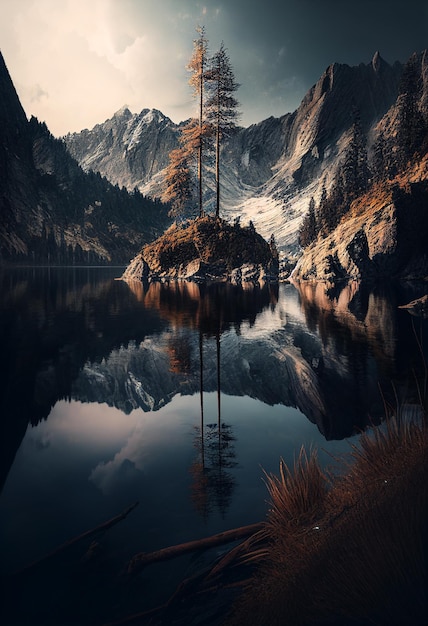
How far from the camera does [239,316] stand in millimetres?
21500

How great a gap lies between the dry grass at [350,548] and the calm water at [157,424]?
2.45 feet

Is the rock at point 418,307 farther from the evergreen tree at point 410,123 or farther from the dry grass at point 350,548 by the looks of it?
the evergreen tree at point 410,123

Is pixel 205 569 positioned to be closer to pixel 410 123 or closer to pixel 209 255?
pixel 209 255

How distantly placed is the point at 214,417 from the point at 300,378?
3.37 m

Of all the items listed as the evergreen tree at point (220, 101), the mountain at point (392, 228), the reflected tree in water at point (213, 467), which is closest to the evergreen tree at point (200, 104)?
the evergreen tree at point (220, 101)

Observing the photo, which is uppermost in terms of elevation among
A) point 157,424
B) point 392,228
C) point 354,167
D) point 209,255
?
point 354,167

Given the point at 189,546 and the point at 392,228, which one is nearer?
the point at 189,546

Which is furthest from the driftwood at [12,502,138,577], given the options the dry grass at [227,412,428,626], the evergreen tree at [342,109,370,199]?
the evergreen tree at [342,109,370,199]

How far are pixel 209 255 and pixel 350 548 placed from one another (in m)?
50.9

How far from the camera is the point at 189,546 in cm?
402

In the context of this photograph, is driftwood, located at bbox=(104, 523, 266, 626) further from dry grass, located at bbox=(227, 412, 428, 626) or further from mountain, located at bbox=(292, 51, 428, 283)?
mountain, located at bbox=(292, 51, 428, 283)

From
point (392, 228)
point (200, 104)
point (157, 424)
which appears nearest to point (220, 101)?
point (200, 104)

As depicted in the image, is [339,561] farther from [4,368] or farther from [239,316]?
[239,316]

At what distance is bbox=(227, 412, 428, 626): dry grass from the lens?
Answer: 8.38 feet
